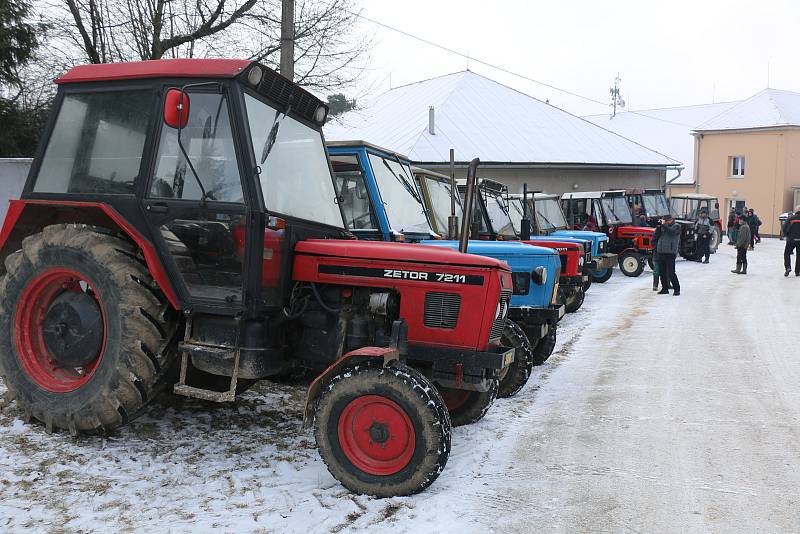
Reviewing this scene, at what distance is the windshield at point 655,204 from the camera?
1948cm

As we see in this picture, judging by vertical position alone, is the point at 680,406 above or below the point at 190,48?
below

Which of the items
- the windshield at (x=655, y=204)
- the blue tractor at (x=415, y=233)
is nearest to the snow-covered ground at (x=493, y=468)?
the blue tractor at (x=415, y=233)

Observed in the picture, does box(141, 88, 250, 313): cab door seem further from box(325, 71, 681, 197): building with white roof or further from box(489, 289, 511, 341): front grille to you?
box(325, 71, 681, 197): building with white roof

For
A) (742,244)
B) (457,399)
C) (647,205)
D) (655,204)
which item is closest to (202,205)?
(457,399)

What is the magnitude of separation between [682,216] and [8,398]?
2140cm

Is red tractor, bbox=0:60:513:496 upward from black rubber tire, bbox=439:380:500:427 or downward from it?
upward

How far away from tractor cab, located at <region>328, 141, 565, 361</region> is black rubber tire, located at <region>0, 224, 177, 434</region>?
101 inches

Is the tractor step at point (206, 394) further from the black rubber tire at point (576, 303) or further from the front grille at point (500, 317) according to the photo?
the black rubber tire at point (576, 303)

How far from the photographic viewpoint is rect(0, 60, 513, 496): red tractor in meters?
3.89

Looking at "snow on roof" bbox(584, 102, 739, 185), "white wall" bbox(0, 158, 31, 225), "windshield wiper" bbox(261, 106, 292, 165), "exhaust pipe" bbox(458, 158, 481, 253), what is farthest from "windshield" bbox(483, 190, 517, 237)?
"snow on roof" bbox(584, 102, 739, 185)

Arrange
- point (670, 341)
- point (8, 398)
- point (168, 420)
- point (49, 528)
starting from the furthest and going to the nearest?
point (670, 341) → point (168, 420) → point (8, 398) → point (49, 528)

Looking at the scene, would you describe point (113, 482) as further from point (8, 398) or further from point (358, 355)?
point (358, 355)

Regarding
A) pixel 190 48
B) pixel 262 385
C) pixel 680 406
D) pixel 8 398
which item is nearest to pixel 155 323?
pixel 8 398

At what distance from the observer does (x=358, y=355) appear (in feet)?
12.3
